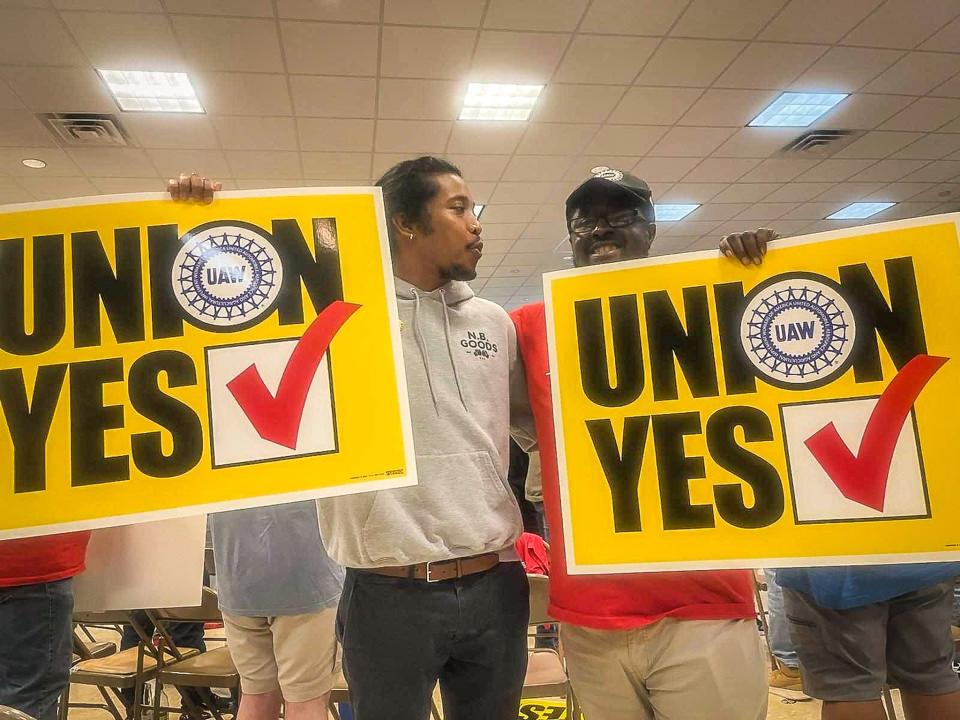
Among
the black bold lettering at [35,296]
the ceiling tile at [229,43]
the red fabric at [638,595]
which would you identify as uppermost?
the ceiling tile at [229,43]

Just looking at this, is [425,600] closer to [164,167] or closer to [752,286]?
[752,286]

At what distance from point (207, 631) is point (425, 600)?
3.63 meters

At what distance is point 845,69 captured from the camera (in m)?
4.12

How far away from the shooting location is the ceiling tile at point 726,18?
3359mm

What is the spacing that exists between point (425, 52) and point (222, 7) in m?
1.12

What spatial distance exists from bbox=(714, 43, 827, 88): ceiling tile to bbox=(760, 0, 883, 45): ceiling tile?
9 centimetres

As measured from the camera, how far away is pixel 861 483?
38.1 inches

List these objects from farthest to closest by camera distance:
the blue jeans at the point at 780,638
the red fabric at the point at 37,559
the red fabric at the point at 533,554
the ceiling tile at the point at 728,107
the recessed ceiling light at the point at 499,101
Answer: the ceiling tile at the point at 728,107, the recessed ceiling light at the point at 499,101, the blue jeans at the point at 780,638, the red fabric at the point at 533,554, the red fabric at the point at 37,559

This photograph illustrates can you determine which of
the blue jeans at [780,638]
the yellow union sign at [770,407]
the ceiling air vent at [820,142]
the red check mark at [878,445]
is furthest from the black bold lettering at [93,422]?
the ceiling air vent at [820,142]

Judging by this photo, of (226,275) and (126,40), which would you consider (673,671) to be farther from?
(126,40)

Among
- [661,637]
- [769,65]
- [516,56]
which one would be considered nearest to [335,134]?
[516,56]

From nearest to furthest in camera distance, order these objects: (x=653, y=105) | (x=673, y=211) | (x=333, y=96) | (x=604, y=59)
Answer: (x=604, y=59) < (x=333, y=96) < (x=653, y=105) < (x=673, y=211)

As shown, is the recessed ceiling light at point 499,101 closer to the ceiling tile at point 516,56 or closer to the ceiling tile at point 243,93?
the ceiling tile at point 516,56

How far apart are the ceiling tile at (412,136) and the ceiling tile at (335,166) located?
26cm
